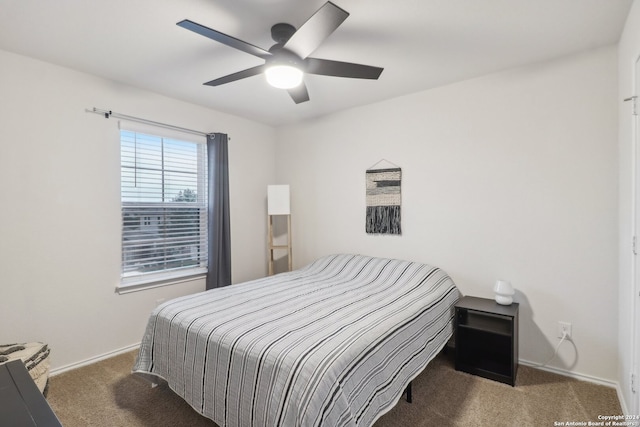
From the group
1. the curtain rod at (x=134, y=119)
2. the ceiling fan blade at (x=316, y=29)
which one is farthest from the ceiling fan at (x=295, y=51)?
the curtain rod at (x=134, y=119)

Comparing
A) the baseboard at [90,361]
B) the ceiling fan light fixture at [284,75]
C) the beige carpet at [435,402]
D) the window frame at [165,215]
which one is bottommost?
the beige carpet at [435,402]

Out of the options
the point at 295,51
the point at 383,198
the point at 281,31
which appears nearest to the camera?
the point at 295,51

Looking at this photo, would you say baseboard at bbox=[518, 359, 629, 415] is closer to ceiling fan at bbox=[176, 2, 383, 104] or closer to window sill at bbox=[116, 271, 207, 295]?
ceiling fan at bbox=[176, 2, 383, 104]

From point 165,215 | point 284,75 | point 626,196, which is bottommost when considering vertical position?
point 165,215

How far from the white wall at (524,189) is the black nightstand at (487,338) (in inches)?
8.7

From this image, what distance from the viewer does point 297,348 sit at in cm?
153

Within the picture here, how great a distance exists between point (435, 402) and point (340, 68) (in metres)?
2.25

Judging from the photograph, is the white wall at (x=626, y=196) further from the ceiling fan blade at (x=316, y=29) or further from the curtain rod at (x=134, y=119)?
the curtain rod at (x=134, y=119)

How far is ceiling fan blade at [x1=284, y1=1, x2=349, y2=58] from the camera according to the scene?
1.44m

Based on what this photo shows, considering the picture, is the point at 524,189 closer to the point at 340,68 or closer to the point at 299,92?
the point at 340,68

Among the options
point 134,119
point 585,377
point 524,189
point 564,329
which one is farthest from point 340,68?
point 585,377

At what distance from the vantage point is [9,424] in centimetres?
73

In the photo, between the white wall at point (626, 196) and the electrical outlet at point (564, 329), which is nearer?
the white wall at point (626, 196)

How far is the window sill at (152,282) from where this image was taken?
2875mm
